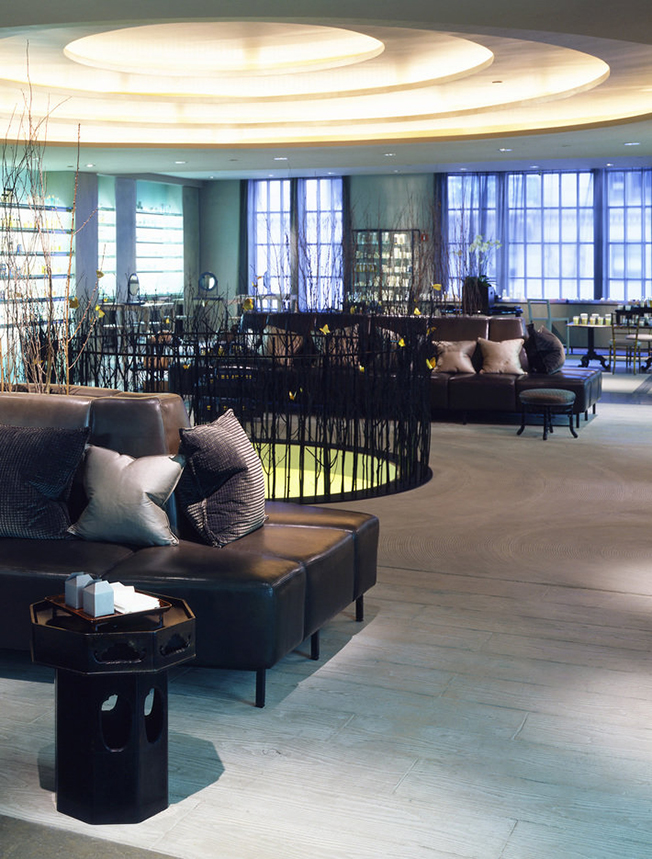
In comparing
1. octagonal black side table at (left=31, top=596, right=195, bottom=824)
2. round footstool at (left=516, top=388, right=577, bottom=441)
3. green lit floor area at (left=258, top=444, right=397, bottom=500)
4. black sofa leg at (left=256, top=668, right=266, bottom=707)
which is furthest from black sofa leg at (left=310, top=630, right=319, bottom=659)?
round footstool at (left=516, top=388, right=577, bottom=441)

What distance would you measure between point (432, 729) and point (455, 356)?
7509 millimetres

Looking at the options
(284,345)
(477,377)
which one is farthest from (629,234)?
(284,345)

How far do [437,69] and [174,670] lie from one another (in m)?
7.64

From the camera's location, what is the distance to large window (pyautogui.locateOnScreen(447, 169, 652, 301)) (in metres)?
18.5

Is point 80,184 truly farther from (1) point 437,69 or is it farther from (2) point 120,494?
(2) point 120,494

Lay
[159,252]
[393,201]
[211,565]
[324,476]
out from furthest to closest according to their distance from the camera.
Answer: [159,252] → [393,201] → [324,476] → [211,565]

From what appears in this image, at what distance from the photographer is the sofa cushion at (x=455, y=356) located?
10.6 m

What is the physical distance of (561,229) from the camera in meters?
18.9

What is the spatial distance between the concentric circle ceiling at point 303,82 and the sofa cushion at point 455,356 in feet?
8.40

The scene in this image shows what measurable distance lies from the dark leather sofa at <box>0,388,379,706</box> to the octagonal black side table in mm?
704

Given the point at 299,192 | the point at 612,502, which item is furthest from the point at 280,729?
Answer: the point at 299,192

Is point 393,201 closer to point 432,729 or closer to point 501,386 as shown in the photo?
point 501,386

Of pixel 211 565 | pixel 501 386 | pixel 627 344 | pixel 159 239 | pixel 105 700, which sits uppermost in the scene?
pixel 159 239

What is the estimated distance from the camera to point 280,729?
338cm
